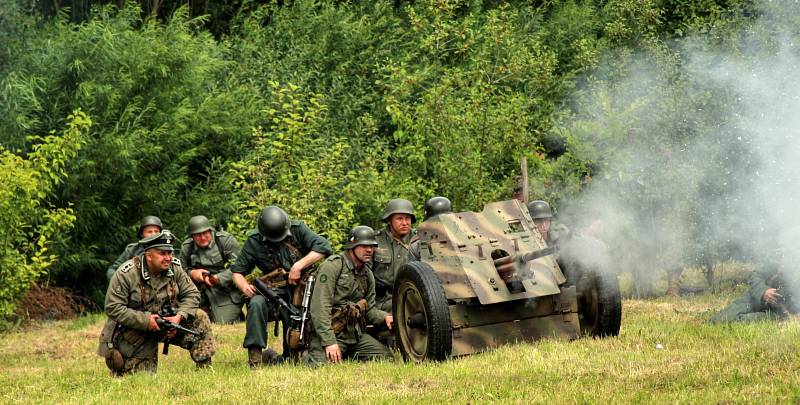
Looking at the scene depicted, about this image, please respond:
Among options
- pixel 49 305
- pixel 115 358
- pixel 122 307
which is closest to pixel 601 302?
pixel 122 307

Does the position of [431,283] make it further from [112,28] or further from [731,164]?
[112,28]

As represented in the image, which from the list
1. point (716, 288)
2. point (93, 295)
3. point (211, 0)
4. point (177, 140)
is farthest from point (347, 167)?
point (211, 0)

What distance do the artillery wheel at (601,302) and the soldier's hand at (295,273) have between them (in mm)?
2646

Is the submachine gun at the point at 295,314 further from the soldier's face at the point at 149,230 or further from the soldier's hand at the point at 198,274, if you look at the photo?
the soldier's hand at the point at 198,274

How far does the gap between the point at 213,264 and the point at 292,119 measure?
9.87 ft

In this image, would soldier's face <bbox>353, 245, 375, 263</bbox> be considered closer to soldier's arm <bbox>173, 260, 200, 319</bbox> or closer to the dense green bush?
soldier's arm <bbox>173, 260, 200, 319</bbox>

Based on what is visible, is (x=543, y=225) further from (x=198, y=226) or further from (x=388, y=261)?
(x=198, y=226)

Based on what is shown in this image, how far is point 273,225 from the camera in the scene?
1182 cm

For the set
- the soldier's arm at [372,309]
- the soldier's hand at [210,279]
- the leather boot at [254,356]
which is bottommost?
the soldier's hand at [210,279]

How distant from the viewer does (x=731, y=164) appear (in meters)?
15.3

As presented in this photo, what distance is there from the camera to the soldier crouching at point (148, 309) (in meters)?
10.7

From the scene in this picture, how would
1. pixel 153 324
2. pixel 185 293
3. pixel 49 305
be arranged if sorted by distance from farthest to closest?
pixel 49 305
pixel 185 293
pixel 153 324

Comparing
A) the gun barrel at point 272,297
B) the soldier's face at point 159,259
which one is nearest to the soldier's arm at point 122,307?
the soldier's face at point 159,259

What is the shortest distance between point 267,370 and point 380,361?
1.04m
